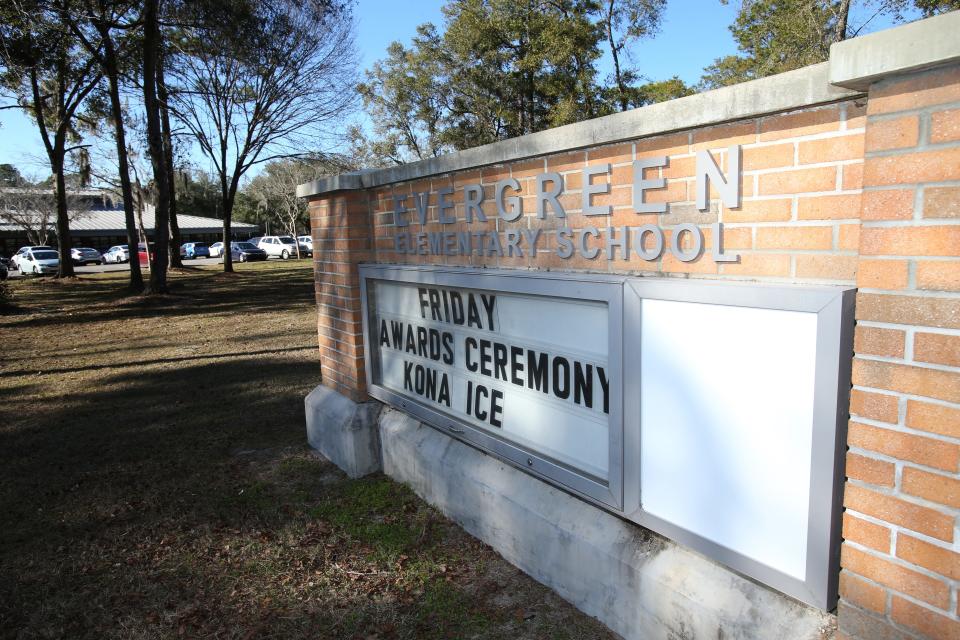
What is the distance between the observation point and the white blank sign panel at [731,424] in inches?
82.6

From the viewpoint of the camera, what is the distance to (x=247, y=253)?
1670 inches

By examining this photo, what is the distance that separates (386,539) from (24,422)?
4904 mm

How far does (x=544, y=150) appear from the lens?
293cm

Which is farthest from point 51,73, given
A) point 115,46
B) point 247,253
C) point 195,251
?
point 195,251

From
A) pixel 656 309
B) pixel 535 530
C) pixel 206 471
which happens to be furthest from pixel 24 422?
pixel 656 309

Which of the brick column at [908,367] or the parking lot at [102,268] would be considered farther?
the parking lot at [102,268]

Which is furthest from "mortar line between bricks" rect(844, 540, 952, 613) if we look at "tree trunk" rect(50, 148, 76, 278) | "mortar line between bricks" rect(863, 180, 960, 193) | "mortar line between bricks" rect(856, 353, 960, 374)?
"tree trunk" rect(50, 148, 76, 278)

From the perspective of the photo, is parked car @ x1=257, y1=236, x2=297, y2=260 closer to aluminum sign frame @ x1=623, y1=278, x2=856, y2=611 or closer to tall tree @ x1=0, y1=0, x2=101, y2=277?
tall tree @ x1=0, y1=0, x2=101, y2=277

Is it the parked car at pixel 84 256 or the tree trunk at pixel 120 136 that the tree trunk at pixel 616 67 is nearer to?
the tree trunk at pixel 120 136

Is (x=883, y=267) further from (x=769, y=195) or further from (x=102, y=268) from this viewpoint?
(x=102, y=268)

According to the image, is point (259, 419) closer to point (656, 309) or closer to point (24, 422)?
point (24, 422)

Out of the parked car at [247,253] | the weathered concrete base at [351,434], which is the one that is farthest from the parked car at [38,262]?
the weathered concrete base at [351,434]

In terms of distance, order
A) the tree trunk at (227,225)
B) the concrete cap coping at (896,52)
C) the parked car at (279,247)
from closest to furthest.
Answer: the concrete cap coping at (896,52), the tree trunk at (227,225), the parked car at (279,247)

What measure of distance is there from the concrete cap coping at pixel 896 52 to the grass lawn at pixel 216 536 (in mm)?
2395
